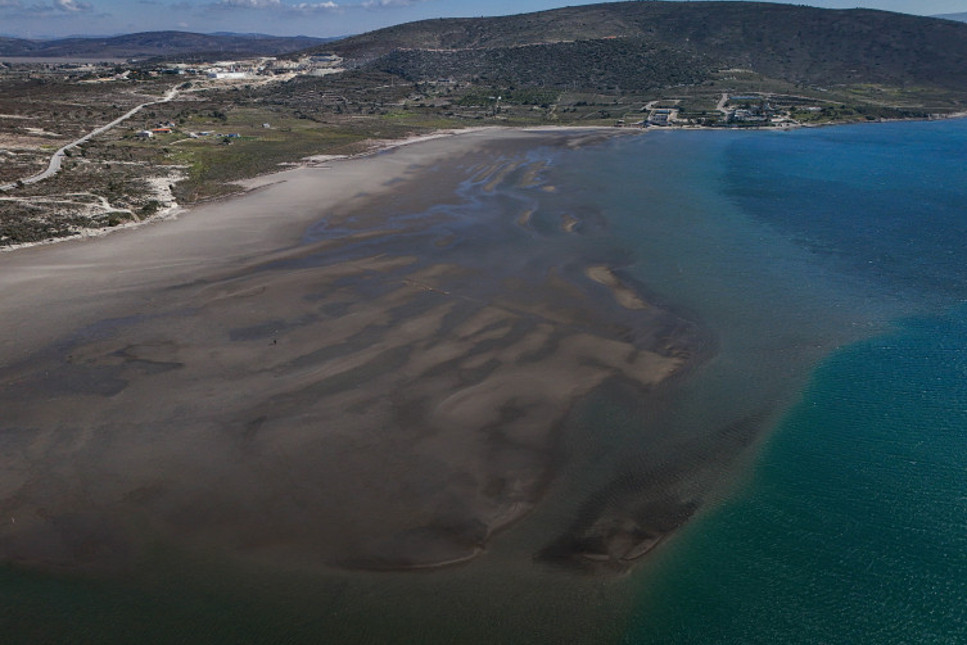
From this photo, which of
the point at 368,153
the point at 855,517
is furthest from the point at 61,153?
the point at 855,517

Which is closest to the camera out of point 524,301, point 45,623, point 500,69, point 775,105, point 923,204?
point 45,623

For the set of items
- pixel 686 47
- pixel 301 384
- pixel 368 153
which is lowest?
pixel 301 384

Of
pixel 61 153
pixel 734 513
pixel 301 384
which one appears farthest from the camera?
pixel 61 153

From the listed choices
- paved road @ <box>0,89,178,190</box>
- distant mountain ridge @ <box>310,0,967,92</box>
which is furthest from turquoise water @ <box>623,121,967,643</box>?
distant mountain ridge @ <box>310,0,967,92</box>

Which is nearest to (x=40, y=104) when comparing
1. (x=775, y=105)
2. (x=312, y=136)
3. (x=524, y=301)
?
(x=312, y=136)

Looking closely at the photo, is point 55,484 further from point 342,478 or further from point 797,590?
point 797,590

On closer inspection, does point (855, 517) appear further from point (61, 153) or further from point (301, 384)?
point (61, 153)
